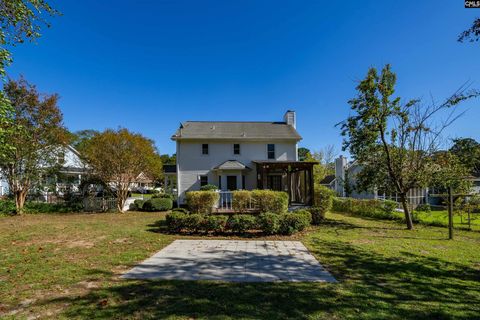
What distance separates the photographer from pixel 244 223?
9.01m

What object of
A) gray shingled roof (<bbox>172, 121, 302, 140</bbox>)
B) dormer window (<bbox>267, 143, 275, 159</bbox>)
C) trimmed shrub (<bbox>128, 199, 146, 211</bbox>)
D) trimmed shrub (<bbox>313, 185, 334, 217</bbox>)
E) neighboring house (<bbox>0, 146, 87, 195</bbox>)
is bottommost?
trimmed shrub (<bbox>128, 199, 146, 211</bbox>)

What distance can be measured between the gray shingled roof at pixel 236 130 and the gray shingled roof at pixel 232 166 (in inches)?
81.2

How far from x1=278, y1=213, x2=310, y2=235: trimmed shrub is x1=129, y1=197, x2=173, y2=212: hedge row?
36.4ft

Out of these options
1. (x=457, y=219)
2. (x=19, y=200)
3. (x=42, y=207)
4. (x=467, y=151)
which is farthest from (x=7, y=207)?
(x=457, y=219)

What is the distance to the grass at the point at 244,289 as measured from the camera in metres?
3.52

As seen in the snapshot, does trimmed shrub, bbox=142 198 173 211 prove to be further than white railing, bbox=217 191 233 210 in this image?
Yes

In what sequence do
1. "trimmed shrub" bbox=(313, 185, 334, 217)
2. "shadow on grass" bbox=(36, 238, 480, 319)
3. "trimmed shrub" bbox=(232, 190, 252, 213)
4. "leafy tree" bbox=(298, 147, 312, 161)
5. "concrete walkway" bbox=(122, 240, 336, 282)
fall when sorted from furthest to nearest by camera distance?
1. "leafy tree" bbox=(298, 147, 312, 161)
2. "trimmed shrub" bbox=(313, 185, 334, 217)
3. "trimmed shrub" bbox=(232, 190, 252, 213)
4. "concrete walkway" bbox=(122, 240, 336, 282)
5. "shadow on grass" bbox=(36, 238, 480, 319)

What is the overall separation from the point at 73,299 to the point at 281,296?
11.3 ft

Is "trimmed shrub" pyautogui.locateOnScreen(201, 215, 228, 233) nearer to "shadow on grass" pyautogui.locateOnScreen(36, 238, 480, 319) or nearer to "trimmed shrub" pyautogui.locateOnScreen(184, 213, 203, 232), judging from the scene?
"trimmed shrub" pyautogui.locateOnScreen(184, 213, 203, 232)

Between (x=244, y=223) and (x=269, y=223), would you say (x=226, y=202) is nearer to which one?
(x=244, y=223)

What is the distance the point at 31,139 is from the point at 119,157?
5.42 m

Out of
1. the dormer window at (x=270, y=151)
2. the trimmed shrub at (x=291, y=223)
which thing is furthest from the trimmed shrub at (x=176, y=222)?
the dormer window at (x=270, y=151)

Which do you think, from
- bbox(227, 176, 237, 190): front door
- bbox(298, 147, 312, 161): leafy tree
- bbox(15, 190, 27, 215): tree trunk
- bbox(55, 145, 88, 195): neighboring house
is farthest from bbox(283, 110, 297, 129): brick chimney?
bbox(15, 190, 27, 215): tree trunk

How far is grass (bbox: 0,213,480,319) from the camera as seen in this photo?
11.5ft
